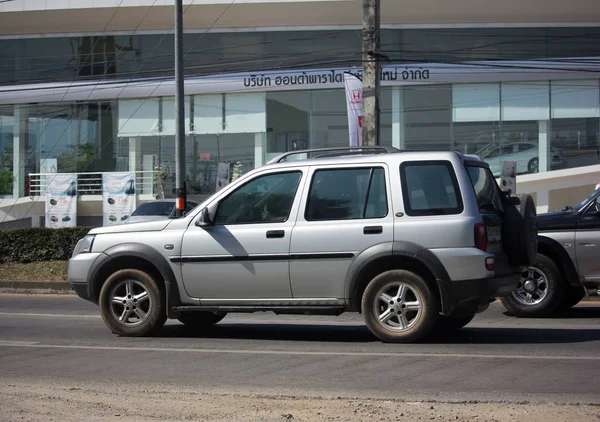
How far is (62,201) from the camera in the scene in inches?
1255

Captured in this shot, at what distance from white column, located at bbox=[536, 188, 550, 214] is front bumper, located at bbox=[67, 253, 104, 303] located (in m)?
23.3

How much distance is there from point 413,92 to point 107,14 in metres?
12.5

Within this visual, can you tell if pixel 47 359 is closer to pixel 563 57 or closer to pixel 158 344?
pixel 158 344

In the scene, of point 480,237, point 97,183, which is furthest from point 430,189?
point 97,183

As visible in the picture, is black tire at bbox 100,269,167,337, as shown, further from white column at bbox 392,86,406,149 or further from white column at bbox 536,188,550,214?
white column at bbox 536,188,550,214

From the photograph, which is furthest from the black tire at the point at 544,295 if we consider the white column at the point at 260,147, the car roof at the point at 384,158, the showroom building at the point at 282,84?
the white column at the point at 260,147

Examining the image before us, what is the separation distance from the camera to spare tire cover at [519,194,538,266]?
28.1ft

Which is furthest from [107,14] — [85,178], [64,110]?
[85,178]

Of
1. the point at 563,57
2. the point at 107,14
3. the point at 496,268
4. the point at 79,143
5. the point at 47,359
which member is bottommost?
the point at 47,359

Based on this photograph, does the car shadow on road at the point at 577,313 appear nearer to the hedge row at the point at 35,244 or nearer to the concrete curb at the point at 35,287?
the concrete curb at the point at 35,287

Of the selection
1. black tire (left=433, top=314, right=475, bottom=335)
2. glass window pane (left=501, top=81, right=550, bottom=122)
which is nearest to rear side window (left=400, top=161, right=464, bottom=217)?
black tire (left=433, top=314, right=475, bottom=335)

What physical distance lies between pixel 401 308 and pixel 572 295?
4701 millimetres

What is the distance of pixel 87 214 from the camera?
32750 mm

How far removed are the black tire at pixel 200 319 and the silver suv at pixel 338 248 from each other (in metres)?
0.75
